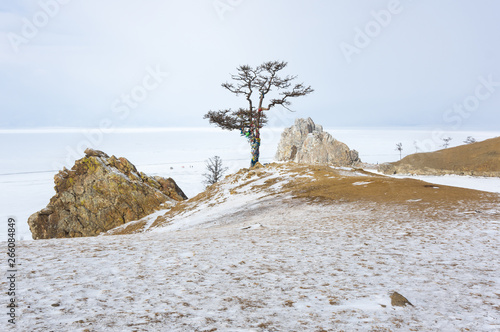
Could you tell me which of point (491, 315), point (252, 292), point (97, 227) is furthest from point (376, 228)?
point (97, 227)

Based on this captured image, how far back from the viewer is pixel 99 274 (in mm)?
6484

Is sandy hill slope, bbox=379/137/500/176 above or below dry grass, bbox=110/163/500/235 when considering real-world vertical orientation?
above

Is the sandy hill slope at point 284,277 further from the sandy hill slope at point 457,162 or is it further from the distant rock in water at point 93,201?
the sandy hill slope at point 457,162

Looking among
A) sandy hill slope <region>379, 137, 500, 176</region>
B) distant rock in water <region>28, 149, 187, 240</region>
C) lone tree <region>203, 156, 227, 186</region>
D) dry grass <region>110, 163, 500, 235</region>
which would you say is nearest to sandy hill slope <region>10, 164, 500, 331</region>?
dry grass <region>110, 163, 500, 235</region>

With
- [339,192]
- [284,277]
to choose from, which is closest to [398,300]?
[284,277]

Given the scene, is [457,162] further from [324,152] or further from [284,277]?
[284,277]

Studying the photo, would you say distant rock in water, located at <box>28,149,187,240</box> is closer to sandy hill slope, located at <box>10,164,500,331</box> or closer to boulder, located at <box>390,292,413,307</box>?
sandy hill slope, located at <box>10,164,500,331</box>

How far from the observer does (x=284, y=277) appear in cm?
656

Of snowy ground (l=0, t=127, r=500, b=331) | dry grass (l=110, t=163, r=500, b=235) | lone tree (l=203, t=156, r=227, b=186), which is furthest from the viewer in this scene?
lone tree (l=203, t=156, r=227, b=186)

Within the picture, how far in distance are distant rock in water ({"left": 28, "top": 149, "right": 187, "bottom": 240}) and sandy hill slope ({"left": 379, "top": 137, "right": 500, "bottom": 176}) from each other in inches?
1207

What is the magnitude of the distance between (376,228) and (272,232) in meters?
3.79

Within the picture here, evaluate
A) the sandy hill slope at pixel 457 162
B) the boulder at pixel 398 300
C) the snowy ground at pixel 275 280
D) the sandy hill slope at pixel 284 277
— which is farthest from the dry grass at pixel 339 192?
the sandy hill slope at pixel 457 162

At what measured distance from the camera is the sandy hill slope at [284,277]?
4691mm

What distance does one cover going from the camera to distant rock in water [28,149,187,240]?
88.6 ft
